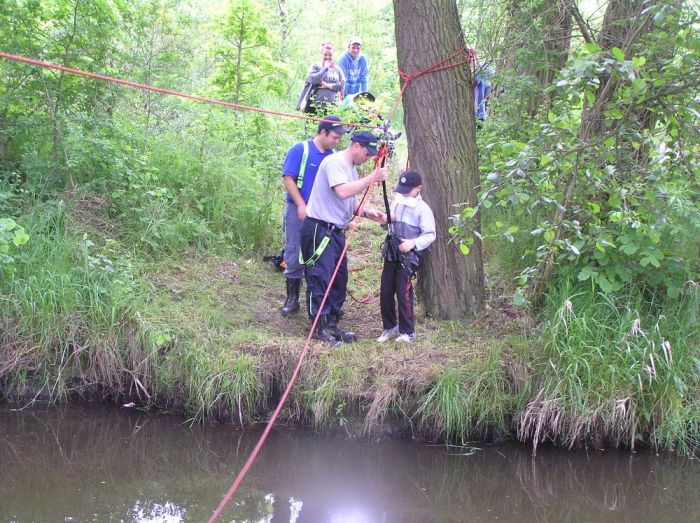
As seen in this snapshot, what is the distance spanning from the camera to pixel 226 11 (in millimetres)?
8133

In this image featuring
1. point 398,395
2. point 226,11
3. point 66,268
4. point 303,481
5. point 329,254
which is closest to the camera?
point 303,481

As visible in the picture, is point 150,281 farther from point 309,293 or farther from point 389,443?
point 389,443

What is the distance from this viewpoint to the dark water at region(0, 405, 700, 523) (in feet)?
13.6

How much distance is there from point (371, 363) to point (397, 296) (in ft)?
1.89

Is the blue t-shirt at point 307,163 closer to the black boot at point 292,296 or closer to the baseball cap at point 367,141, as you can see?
the baseball cap at point 367,141

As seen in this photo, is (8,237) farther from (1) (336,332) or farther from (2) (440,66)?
(2) (440,66)

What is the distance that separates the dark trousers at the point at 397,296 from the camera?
206 inches

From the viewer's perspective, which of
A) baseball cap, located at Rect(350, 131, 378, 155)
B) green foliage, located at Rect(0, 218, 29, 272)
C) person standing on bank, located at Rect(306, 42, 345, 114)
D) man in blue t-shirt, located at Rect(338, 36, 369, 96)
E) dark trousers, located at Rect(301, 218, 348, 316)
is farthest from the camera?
man in blue t-shirt, located at Rect(338, 36, 369, 96)

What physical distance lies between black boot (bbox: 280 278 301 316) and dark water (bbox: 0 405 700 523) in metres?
1.22

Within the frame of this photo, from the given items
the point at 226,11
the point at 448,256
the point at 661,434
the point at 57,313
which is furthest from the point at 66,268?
the point at 661,434

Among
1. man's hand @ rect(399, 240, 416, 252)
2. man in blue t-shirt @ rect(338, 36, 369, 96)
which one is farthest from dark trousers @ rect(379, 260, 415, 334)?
man in blue t-shirt @ rect(338, 36, 369, 96)

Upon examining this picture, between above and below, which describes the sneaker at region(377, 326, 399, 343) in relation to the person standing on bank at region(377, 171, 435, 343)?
below

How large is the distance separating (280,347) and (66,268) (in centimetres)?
199

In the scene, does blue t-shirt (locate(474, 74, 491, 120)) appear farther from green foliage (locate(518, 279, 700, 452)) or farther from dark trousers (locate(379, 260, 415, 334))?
green foliage (locate(518, 279, 700, 452))
